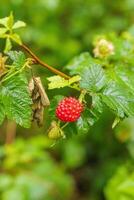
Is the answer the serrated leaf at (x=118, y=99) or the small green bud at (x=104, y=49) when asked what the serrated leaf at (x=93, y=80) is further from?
the small green bud at (x=104, y=49)

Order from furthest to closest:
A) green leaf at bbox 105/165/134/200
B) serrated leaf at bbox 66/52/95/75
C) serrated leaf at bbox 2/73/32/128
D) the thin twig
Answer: the thin twig < green leaf at bbox 105/165/134/200 < serrated leaf at bbox 66/52/95/75 < serrated leaf at bbox 2/73/32/128

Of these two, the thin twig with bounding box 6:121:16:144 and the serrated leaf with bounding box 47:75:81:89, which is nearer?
the serrated leaf with bounding box 47:75:81:89

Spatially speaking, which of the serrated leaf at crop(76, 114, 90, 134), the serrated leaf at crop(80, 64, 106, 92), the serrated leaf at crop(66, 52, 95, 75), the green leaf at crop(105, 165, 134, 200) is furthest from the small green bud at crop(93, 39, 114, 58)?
the green leaf at crop(105, 165, 134, 200)

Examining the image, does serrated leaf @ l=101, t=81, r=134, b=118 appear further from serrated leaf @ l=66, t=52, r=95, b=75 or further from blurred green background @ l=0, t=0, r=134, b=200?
blurred green background @ l=0, t=0, r=134, b=200

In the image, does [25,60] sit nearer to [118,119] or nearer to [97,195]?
[118,119]

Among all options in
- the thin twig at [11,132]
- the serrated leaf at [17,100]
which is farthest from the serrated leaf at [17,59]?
the thin twig at [11,132]

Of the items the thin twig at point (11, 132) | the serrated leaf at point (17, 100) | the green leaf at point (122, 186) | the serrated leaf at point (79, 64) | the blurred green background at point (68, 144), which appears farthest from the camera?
the thin twig at point (11, 132)

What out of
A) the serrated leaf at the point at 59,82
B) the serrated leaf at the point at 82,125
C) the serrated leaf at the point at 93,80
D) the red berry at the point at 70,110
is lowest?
the serrated leaf at the point at 82,125
